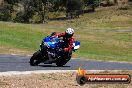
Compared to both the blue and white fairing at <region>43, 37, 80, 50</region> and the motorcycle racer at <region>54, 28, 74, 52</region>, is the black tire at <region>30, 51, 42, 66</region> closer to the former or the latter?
the blue and white fairing at <region>43, 37, 80, 50</region>

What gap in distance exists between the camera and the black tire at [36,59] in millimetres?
20453

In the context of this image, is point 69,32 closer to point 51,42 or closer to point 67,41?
point 67,41

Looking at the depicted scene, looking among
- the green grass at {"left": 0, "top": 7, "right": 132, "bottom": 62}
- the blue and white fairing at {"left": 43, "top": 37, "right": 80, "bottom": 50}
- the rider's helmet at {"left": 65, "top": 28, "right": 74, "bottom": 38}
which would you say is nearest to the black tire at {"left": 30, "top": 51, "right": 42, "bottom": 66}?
the blue and white fairing at {"left": 43, "top": 37, "right": 80, "bottom": 50}

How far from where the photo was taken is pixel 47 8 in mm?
115188

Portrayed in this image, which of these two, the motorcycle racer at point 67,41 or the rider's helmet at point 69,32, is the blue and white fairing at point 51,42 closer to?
the motorcycle racer at point 67,41

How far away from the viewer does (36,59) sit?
20.5 metres

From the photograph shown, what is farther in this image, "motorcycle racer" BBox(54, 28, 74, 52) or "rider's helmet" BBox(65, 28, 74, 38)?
"motorcycle racer" BBox(54, 28, 74, 52)

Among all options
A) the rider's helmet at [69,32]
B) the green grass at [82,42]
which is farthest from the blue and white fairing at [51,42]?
the green grass at [82,42]

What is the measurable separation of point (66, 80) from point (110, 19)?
82.0 metres

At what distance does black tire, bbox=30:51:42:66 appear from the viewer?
2045cm

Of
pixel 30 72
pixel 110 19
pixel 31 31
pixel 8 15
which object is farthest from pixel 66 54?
pixel 8 15

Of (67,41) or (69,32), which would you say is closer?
(69,32)

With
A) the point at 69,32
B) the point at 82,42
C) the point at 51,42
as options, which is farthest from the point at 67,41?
the point at 82,42

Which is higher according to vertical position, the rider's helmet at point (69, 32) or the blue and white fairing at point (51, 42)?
the rider's helmet at point (69, 32)
